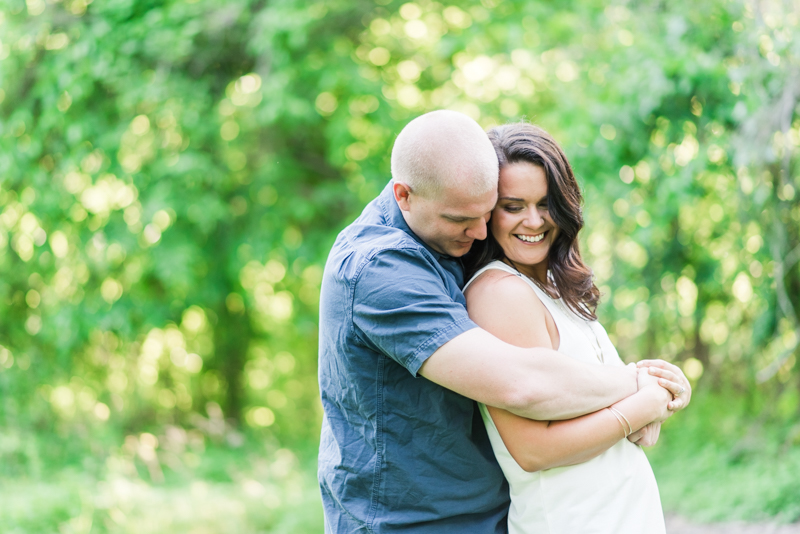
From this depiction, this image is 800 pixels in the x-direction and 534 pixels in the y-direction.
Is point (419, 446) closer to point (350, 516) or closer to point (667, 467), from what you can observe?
point (350, 516)

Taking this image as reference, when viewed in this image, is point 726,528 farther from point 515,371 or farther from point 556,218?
point 515,371

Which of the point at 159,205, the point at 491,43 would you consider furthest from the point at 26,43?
the point at 491,43

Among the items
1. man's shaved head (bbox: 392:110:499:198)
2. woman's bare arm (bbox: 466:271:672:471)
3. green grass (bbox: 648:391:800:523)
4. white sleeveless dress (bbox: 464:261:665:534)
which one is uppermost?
man's shaved head (bbox: 392:110:499:198)

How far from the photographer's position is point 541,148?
1.96 meters

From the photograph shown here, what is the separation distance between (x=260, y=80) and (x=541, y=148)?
4.63 m

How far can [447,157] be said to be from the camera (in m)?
1.80

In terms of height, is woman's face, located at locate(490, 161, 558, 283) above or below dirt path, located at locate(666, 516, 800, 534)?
above

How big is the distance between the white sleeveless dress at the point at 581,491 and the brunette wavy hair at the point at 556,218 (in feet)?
0.37

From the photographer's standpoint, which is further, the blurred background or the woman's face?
the blurred background

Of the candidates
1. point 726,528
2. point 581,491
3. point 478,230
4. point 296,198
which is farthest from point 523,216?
point 296,198

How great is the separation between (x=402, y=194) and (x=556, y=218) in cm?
48

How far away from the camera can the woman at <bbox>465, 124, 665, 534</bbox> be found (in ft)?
5.82

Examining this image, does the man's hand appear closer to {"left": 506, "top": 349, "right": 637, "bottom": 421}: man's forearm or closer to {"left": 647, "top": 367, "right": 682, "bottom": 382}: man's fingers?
{"left": 647, "top": 367, "right": 682, "bottom": 382}: man's fingers

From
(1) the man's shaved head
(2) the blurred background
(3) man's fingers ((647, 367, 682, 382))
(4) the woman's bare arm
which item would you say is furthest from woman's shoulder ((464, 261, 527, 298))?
(2) the blurred background
